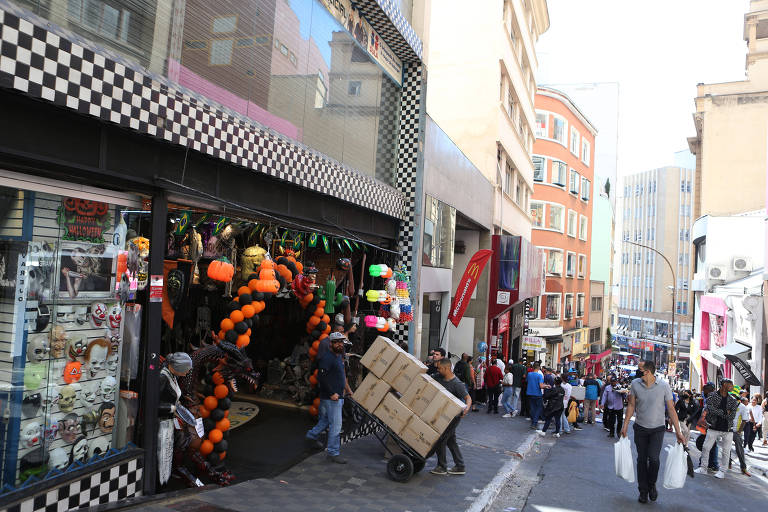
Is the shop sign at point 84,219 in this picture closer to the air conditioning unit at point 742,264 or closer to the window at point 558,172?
the air conditioning unit at point 742,264

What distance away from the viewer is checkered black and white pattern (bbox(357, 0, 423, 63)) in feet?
34.5

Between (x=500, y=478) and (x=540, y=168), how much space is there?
3399 cm

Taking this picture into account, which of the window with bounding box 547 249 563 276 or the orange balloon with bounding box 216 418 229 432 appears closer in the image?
the orange balloon with bounding box 216 418 229 432

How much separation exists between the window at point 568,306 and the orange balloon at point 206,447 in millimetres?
38261

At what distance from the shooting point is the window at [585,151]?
4479 centimetres

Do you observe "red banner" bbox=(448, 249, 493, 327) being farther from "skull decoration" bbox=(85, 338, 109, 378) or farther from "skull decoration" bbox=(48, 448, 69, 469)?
"skull decoration" bbox=(48, 448, 69, 469)

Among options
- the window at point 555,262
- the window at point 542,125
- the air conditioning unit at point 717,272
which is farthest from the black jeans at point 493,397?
the window at point 542,125

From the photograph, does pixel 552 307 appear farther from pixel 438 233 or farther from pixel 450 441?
pixel 450 441

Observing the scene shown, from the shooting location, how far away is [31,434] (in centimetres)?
474

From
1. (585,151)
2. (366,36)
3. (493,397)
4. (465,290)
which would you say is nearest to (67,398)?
(366,36)

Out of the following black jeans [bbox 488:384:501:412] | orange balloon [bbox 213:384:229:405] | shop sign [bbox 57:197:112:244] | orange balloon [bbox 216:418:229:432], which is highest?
shop sign [bbox 57:197:112:244]

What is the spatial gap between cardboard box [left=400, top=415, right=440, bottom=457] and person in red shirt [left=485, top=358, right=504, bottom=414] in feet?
25.0

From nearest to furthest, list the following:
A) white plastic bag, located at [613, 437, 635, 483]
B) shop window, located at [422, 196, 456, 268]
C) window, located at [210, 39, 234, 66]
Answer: window, located at [210, 39, 234, 66], white plastic bag, located at [613, 437, 635, 483], shop window, located at [422, 196, 456, 268]

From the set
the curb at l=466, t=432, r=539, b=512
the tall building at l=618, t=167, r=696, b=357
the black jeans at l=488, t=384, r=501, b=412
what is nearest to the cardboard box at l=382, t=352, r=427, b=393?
the curb at l=466, t=432, r=539, b=512
